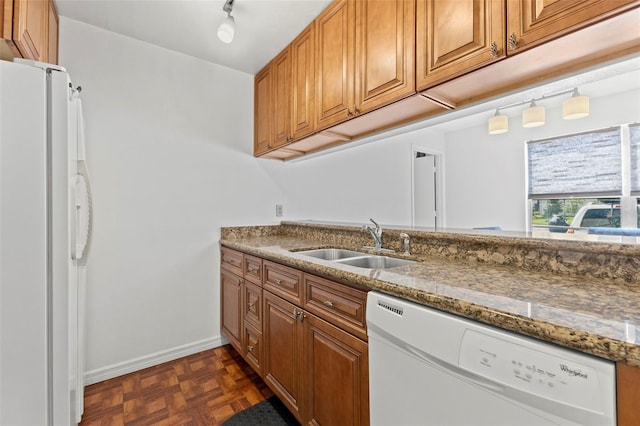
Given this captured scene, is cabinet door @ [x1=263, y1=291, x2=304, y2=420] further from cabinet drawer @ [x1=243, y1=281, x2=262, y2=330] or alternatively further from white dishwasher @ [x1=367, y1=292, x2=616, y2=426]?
white dishwasher @ [x1=367, y1=292, x2=616, y2=426]

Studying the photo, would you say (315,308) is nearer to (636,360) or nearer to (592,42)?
(636,360)

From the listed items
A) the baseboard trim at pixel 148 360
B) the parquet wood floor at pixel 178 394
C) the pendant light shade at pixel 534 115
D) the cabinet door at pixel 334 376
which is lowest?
the parquet wood floor at pixel 178 394

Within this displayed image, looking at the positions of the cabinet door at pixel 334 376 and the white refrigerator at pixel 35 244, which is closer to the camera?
the white refrigerator at pixel 35 244

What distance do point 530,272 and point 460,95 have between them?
829 mm

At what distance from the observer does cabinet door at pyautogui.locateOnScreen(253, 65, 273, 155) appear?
2428mm

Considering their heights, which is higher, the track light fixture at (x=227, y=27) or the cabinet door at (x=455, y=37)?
the track light fixture at (x=227, y=27)

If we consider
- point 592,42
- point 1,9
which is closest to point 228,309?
point 1,9

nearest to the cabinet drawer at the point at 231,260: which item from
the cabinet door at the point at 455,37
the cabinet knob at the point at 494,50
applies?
the cabinet door at the point at 455,37

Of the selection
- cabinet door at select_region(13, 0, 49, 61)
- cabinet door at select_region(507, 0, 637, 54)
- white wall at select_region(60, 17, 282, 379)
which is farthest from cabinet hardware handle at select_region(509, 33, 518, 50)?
white wall at select_region(60, 17, 282, 379)

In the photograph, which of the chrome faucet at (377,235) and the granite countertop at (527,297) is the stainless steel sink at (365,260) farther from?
the granite countertop at (527,297)

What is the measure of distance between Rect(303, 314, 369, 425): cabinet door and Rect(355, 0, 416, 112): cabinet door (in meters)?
1.13

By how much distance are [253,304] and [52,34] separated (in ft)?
6.75

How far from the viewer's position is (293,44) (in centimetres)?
210

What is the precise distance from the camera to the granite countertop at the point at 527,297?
22.5 inches
